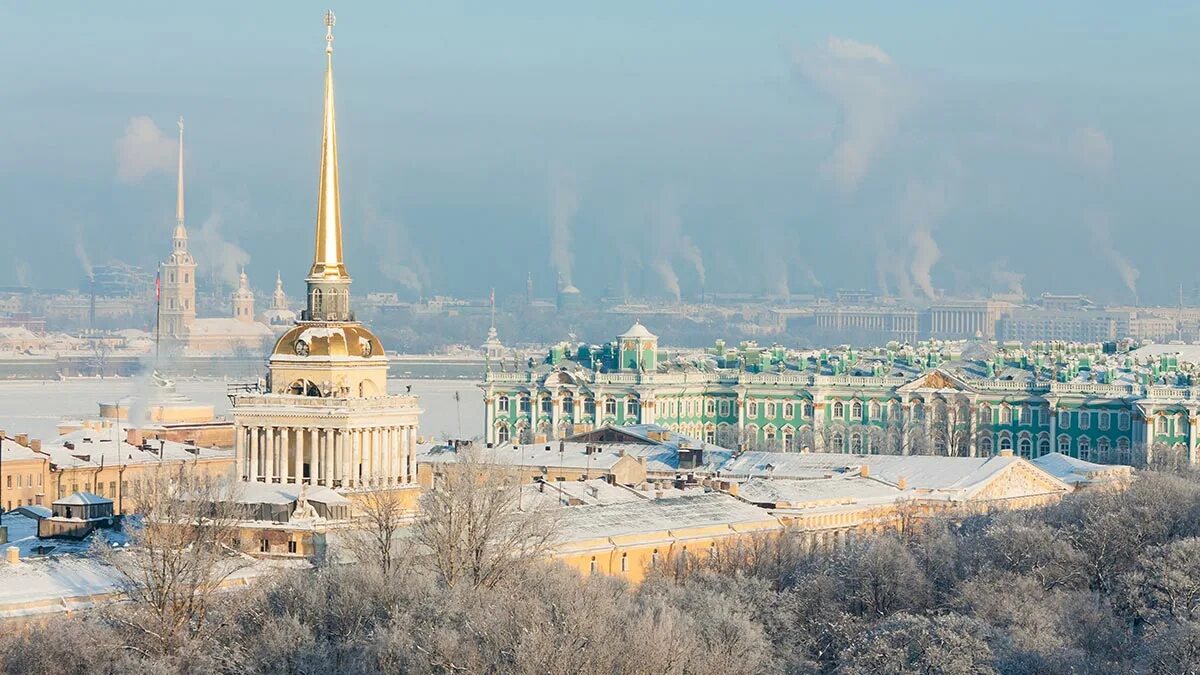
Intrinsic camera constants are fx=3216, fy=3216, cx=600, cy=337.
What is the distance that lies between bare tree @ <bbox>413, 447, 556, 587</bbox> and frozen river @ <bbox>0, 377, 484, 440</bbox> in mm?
41157

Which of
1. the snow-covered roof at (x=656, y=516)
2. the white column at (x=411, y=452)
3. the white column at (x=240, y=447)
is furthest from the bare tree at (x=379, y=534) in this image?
the white column at (x=411, y=452)

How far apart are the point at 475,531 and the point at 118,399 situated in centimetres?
6786

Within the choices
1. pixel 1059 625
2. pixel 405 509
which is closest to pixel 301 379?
pixel 405 509

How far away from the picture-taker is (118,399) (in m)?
108

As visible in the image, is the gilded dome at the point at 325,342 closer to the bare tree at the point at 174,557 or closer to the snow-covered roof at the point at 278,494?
the snow-covered roof at the point at 278,494

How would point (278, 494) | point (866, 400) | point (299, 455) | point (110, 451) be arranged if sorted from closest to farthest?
point (278, 494) < point (299, 455) < point (110, 451) < point (866, 400)

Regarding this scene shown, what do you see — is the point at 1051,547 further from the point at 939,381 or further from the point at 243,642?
the point at 939,381

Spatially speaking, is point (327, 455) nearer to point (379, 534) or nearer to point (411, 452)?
point (411, 452)

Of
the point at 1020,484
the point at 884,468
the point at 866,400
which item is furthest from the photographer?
the point at 866,400

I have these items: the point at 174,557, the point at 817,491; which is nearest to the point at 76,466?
the point at 817,491

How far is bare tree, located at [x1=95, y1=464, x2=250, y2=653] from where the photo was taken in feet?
122

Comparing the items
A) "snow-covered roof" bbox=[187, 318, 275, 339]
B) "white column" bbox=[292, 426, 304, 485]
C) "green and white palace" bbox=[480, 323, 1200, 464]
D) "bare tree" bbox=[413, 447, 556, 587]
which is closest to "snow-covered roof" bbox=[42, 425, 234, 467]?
"white column" bbox=[292, 426, 304, 485]

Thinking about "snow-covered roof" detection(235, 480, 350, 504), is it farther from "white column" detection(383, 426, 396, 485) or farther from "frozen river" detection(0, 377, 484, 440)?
"frozen river" detection(0, 377, 484, 440)

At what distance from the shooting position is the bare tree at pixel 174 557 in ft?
122
